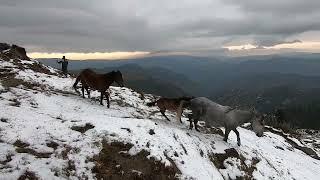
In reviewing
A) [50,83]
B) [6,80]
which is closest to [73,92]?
[50,83]

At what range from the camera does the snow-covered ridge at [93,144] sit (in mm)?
16445

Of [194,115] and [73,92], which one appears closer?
[194,115]

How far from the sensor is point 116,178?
16.8 m

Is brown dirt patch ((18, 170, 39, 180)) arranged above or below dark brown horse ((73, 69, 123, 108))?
below

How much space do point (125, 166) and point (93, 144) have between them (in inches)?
78.4

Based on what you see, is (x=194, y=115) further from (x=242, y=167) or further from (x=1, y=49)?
(x=1, y=49)

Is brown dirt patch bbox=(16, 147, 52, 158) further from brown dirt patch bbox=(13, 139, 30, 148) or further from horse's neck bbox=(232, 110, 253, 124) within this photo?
horse's neck bbox=(232, 110, 253, 124)

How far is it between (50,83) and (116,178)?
19.0 meters

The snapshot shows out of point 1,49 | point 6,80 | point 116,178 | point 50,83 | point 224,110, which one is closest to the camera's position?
point 116,178

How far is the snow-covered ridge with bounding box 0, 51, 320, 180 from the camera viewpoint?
16.4 meters

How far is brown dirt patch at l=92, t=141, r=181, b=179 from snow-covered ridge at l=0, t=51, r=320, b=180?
27 cm

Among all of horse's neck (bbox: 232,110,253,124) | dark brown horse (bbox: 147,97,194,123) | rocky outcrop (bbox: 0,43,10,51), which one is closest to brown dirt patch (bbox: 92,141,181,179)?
dark brown horse (bbox: 147,97,194,123)

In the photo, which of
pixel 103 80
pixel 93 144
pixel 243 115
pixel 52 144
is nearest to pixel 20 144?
pixel 52 144

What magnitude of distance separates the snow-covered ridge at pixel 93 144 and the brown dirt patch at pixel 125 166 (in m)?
0.27
